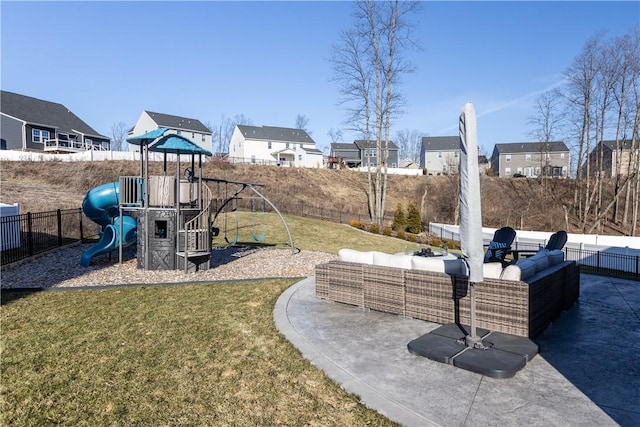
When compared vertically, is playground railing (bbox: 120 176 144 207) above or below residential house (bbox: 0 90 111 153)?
below

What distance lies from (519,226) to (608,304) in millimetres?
31118

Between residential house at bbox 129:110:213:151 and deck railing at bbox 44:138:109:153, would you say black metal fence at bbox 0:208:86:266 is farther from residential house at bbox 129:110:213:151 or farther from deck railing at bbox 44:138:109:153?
residential house at bbox 129:110:213:151

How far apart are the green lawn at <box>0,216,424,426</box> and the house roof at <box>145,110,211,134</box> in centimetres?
4578

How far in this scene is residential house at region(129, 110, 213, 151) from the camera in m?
49.1

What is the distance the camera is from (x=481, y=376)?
14.5 feet

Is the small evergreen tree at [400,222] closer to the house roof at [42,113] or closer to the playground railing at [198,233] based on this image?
the playground railing at [198,233]

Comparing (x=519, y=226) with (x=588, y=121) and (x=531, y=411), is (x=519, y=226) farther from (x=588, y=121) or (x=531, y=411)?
(x=531, y=411)

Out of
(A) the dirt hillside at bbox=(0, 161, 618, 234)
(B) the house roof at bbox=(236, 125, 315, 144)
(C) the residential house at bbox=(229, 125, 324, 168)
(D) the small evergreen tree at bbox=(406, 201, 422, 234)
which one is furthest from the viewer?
(B) the house roof at bbox=(236, 125, 315, 144)

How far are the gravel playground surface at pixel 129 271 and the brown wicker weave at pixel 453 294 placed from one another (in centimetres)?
343

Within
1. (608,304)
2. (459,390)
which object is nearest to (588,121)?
(608,304)

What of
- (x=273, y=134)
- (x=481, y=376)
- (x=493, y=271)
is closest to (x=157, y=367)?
(x=481, y=376)

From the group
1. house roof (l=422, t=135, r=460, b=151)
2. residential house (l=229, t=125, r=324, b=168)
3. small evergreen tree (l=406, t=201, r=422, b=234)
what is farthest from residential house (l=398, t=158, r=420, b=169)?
small evergreen tree (l=406, t=201, r=422, b=234)

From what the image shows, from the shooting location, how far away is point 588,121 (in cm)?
3089

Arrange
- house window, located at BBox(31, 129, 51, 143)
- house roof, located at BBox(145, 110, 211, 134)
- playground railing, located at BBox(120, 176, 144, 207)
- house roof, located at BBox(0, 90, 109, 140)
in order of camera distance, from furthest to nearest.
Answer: house roof, located at BBox(145, 110, 211, 134)
house window, located at BBox(31, 129, 51, 143)
house roof, located at BBox(0, 90, 109, 140)
playground railing, located at BBox(120, 176, 144, 207)
